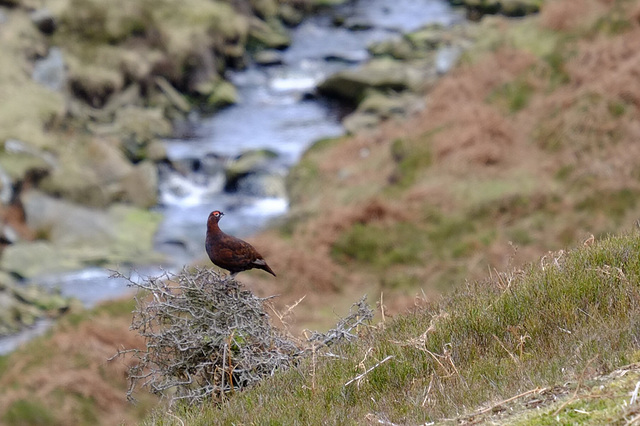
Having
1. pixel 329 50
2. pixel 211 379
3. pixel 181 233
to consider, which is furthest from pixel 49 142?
pixel 211 379

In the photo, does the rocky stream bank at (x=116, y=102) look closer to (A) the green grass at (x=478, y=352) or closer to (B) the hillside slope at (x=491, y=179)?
(B) the hillside slope at (x=491, y=179)

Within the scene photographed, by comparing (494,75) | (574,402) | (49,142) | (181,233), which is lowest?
(181,233)

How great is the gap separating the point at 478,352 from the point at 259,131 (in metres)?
22.8

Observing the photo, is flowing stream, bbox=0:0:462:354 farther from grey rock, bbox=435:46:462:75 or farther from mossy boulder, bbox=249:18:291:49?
grey rock, bbox=435:46:462:75

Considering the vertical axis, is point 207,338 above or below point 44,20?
above

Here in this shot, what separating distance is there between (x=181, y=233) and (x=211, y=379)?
14.7 meters

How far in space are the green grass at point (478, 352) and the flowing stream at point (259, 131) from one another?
1091cm

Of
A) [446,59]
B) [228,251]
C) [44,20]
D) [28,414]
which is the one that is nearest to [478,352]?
[228,251]

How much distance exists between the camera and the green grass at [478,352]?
4.55 m

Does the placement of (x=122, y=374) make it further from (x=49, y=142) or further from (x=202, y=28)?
(x=202, y=28)

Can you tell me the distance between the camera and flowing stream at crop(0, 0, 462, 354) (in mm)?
19641

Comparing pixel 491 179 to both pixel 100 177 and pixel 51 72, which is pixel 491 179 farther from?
pixel 51 72

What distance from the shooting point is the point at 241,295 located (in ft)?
21.4

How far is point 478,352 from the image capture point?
5195 millimetres
